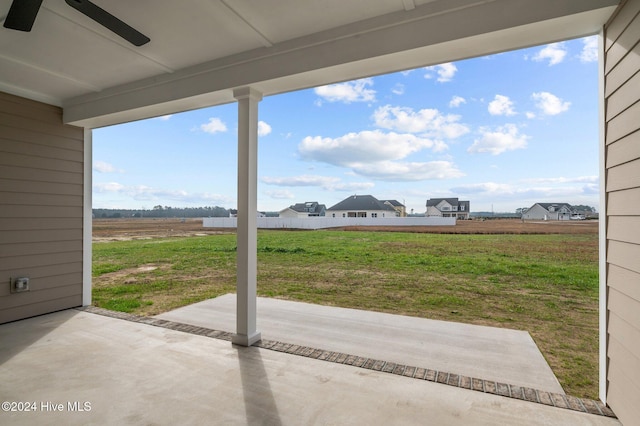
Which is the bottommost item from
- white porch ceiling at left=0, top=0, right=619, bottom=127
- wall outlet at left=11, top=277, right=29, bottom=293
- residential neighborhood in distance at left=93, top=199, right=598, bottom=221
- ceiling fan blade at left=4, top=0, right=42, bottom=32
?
wall outlet at left=11, top=277, right=29, bottom=293

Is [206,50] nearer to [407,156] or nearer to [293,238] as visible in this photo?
[293,238]

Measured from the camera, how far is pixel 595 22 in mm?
1657

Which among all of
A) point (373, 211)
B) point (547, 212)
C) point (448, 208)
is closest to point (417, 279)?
point (547, 212)

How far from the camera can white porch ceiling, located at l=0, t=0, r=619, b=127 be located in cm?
175

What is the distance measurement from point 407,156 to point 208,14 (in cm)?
856

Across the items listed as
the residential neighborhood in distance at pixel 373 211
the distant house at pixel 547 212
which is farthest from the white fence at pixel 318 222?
the distant house at pixel 547 212

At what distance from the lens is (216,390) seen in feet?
6.14

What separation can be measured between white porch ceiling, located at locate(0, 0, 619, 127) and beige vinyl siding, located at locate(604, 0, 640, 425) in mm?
219

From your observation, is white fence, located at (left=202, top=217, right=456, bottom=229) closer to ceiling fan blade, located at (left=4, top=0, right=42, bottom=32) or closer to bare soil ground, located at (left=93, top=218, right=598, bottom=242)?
bare soil ground, located at (left=93, top=218, right=598, bottom=242)

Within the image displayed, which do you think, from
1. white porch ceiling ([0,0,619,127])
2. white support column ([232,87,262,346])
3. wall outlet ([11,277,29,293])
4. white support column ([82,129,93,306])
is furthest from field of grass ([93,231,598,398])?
white porch ceiling ([0,0,619,127])

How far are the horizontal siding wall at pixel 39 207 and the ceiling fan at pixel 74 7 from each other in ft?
7.12

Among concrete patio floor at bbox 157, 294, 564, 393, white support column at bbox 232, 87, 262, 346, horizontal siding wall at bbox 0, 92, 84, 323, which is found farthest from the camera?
horizontal siding wall at bbox 0, 92, 84, 323

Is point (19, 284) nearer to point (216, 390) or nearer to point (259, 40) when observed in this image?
point (216, 390)

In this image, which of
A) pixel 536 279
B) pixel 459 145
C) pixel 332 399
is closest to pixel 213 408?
pixel 332 399
